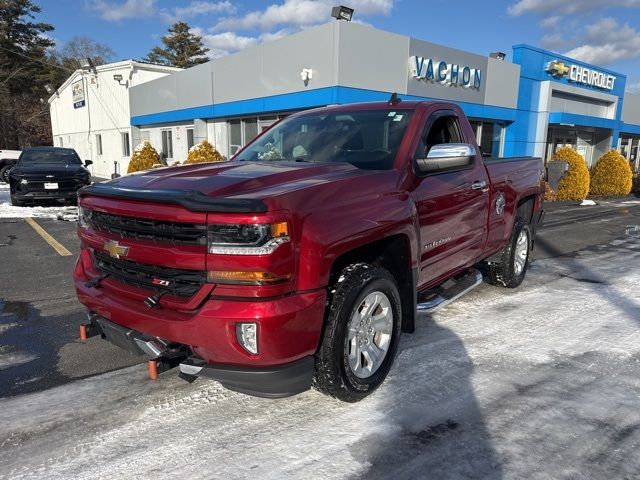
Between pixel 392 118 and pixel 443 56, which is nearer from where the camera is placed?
pixel 392 118

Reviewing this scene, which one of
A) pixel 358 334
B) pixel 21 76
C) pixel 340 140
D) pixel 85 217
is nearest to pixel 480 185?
pixel 340 140

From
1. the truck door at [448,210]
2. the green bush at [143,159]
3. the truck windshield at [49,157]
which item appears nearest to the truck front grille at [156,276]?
the truck door at [448,210]

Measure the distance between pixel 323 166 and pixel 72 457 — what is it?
91.0 inches

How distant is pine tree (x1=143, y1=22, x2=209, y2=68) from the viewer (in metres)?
57.7

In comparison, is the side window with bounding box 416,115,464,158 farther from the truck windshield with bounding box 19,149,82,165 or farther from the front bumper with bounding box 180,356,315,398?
the truck windshield with bounding box 19,149,82,165

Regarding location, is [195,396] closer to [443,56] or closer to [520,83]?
[443,56]

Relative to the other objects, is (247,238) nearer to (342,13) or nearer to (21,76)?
(342,13)

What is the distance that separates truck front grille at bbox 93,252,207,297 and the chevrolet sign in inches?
842

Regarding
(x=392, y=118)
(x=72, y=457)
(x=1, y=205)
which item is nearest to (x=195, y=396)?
(x=72, y=457)

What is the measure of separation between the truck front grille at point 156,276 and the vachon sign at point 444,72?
1283cm

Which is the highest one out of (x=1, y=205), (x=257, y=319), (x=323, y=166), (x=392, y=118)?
(x=392, y=118)

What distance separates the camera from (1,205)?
525 inches

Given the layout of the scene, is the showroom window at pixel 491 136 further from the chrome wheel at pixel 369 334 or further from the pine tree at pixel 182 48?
the pine tree at pixel 182 48

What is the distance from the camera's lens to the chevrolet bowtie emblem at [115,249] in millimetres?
2799
